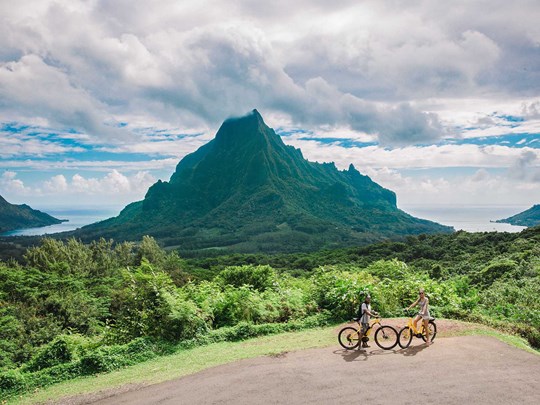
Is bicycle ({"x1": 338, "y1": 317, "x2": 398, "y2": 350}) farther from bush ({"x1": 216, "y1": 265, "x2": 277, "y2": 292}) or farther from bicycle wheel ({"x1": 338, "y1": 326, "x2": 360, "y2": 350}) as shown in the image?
bush ({"x1": 216, "y1": 265, "x2": 277, "y2": 292})

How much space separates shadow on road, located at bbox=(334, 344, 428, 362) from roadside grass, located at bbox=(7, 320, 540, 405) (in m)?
1.29

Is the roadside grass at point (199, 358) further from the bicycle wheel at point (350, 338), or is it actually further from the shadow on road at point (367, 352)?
the shadow on road at point (367, 352)

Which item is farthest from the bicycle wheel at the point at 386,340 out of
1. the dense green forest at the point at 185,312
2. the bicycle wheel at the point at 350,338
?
the dense green forest at the point at 185,312

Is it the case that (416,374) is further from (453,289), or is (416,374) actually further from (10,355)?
(10,355)

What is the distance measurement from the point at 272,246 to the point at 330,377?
177 metres

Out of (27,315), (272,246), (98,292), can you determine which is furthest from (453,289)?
(272,246)

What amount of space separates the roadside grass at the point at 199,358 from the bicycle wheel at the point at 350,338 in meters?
0.73

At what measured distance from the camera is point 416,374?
10.9 m

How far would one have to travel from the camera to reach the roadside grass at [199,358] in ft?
38.5

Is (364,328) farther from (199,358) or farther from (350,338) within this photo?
(199,358)

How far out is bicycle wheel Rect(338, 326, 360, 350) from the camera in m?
13.3

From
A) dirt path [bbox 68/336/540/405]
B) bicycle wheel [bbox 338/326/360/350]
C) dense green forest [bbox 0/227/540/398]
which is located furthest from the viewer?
dense green forest [bbox 0/227/540/398]

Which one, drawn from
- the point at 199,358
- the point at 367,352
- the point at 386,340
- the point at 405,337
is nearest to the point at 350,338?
the point at 367,352

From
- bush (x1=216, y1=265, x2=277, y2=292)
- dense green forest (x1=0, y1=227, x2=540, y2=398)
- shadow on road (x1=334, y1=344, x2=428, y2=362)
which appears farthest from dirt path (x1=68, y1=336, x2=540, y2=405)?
bush (x1=216, y1=265, x2=277, y2=292)
